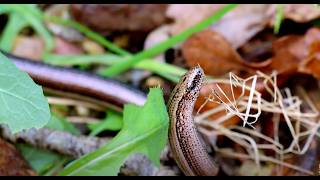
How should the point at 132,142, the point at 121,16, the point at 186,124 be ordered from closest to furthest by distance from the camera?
the point at 186,124, the point at 132,142, the point at 121,16

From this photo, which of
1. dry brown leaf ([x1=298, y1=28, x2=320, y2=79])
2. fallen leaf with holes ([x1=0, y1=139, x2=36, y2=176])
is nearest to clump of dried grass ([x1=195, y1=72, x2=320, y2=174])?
dry brown leaf ([x1=298, y1=28, x2=320, y2=79])

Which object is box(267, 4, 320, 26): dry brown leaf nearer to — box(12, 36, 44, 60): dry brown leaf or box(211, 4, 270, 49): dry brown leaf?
box(211, 4, 270, 49): dry brown leaf

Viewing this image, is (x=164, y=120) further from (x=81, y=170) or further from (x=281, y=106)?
(x=281, y=106)

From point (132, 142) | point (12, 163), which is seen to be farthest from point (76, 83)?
point (132, 142)

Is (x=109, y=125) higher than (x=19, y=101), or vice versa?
(x=19, y=101)

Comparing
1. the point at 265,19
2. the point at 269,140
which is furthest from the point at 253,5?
the point at 269,140

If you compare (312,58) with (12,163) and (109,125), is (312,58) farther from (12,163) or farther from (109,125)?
(12,163)
